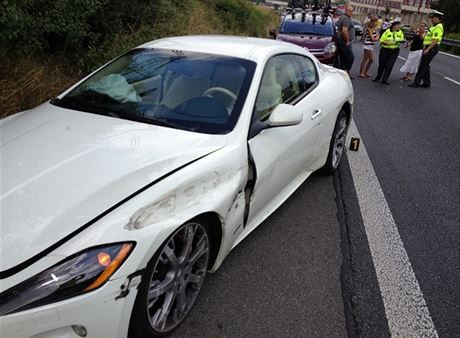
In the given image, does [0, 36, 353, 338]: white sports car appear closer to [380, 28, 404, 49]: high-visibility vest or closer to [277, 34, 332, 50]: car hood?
[277, 34, 332, 50]: car hood

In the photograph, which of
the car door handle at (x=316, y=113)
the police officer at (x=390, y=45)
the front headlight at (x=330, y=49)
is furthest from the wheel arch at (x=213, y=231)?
the police officer at (x=390, y=45)

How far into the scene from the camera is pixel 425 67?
35.1ft

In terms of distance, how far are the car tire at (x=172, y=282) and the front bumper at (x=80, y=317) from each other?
0.39 ft

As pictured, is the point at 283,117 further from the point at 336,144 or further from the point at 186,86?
the point at 336,144

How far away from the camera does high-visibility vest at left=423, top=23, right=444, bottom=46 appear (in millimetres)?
10320

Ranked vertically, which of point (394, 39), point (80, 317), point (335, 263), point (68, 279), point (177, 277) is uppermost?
point (68, 279)

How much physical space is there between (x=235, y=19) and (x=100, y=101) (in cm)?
1644

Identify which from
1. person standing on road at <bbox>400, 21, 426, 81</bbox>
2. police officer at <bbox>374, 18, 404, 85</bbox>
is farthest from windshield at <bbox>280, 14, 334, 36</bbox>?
person standing on road at <bbox>400, 21, 426, 81</bbox>

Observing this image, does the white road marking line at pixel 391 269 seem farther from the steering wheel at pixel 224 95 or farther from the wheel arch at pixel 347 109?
the steering wheel at pixel 224 95

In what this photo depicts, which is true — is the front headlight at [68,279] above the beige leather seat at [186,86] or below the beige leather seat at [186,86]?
below

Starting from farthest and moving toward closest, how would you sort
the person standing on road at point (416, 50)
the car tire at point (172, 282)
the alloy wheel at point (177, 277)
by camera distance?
the person standing on road at point (416, 50) → the alloy wheel at point (177, 277) → the car tire at point (172, 282)

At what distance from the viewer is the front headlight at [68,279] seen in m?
1.63

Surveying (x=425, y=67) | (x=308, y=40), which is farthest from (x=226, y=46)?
(x=425, y=67)

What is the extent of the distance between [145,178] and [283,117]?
111cm
